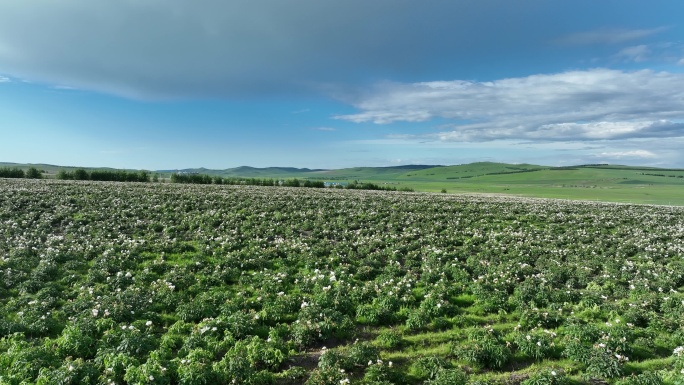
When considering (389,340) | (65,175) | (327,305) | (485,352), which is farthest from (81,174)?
(485,352)

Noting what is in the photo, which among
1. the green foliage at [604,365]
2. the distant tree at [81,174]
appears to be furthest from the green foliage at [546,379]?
the distant tree at [81,174]

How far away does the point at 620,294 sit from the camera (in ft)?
53.5

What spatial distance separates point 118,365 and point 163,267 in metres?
9.29

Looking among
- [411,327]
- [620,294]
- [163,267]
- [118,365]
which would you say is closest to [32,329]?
[118,365]

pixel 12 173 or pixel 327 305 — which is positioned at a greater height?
pixel 12 173

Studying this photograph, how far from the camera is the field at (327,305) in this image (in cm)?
972

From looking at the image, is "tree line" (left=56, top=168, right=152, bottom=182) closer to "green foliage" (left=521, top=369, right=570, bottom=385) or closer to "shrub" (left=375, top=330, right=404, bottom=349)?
"shrub" (left=375, top=330, right=404, bottom=349)

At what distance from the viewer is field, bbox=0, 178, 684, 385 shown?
383 inches

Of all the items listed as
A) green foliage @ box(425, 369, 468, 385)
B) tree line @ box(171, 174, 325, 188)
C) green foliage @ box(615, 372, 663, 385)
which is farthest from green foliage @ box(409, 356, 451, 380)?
tree line @ box(171, 174, 325, 188)

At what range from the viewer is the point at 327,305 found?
45.8 feet

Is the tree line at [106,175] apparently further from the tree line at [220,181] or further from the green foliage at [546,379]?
the green foliage at [546,379]

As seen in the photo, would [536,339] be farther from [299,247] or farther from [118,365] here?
[299,247]

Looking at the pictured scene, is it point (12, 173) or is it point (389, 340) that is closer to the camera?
point (389, 340)

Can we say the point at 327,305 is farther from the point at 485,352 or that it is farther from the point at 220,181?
the point at 220,181
